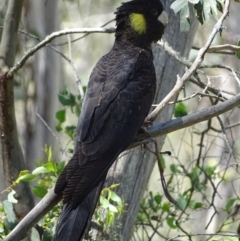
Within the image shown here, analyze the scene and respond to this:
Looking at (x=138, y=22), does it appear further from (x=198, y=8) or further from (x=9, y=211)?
(x=9, y=211)

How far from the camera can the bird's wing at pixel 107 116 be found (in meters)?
2.54

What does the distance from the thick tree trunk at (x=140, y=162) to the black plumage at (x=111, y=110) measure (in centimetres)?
10

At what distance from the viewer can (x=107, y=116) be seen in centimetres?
283

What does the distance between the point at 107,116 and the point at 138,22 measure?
792mm

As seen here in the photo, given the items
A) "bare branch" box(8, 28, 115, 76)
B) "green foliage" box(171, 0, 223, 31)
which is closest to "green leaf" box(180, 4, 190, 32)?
"green foliage" box(171, 0, 223, 31)

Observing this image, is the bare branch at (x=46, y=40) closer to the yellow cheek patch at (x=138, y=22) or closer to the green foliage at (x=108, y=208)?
the yellow cheek patch at (x=138, y=22)

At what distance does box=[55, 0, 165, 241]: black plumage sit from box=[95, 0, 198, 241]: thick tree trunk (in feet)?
0.34

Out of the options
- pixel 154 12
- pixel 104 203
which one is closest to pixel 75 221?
pixel 104 203

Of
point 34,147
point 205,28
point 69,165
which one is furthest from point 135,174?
point 205,28

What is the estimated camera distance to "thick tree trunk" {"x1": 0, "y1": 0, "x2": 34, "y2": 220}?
3.02m

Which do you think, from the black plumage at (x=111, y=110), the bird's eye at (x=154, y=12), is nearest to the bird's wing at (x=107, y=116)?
the black plumage at (x=111, y=110)

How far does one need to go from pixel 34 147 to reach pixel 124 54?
2.66 metres

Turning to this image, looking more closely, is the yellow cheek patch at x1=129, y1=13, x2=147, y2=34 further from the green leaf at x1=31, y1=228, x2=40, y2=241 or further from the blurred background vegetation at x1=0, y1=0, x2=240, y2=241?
the green leaf at x1=31, y1=228, x2=40, y2=241

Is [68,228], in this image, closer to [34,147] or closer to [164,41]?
[164,41]
